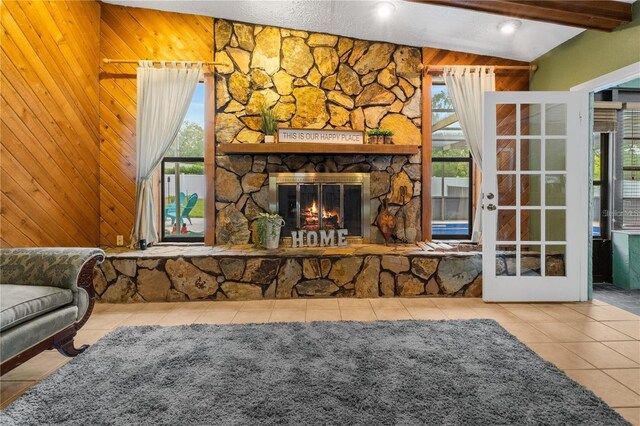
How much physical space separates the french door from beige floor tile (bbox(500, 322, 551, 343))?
680 mm

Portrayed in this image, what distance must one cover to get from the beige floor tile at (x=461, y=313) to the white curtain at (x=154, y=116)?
10.2ft

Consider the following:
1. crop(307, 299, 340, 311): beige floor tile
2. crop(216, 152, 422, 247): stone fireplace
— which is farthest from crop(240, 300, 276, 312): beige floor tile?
crop(216, 152, 422, 247): stone fireplace

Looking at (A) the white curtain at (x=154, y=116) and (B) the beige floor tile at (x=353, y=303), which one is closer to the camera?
(B) the beige floor tile at (x=353, y=303)

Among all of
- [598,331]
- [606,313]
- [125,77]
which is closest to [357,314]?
[598,331]

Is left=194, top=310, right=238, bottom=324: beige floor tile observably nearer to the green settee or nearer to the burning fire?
the green settee

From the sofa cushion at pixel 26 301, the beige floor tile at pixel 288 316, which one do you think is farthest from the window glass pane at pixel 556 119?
the sofa cushion at pixel 26 301

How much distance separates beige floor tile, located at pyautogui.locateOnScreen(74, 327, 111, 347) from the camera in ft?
8.86

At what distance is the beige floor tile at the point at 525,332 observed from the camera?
2721mm

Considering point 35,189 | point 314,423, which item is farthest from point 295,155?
point 314,423

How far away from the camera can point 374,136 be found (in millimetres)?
4309

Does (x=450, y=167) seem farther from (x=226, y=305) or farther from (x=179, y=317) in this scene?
(x=179, y=317)

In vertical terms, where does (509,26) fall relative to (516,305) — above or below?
above

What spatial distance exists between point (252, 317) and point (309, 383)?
50.8 inches

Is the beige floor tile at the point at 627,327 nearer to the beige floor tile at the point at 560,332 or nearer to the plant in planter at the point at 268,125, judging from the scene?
the beige floor tile at the point at 560,332
